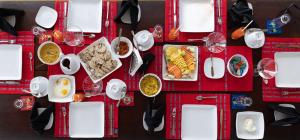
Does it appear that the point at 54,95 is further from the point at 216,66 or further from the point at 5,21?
the point at 216,66

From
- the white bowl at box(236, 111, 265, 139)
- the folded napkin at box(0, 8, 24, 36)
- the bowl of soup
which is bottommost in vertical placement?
the white bowl at box(236, 111, 265, 139)

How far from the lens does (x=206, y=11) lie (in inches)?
78.4

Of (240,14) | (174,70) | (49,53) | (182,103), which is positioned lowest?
(182,103)

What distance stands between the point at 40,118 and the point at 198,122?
95 centimetres

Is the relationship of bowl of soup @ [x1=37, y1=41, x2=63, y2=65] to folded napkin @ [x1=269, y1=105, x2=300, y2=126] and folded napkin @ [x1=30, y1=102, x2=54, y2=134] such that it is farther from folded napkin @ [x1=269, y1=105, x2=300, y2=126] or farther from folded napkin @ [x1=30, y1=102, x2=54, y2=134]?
folded napkin @ [x1=269, y1=105, x2=300, y2=126]

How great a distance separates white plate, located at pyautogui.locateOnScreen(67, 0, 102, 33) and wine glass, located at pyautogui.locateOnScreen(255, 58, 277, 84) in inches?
40.3

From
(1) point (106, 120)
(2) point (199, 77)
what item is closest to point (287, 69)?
(2) point (199, 77)

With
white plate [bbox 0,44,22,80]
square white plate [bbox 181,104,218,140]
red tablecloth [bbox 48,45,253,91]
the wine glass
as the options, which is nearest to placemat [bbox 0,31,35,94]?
white plate [bbox 0,44,22,80]

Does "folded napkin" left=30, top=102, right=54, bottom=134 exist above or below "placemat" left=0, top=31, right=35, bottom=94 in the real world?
below

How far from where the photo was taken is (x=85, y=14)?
2.00m

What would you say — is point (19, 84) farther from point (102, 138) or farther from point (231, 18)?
point (231, 18)

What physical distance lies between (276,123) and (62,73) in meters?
1.33

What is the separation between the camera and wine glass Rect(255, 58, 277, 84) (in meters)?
1.90

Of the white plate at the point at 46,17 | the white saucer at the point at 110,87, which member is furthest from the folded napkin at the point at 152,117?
the white plate at the point at 46,17
